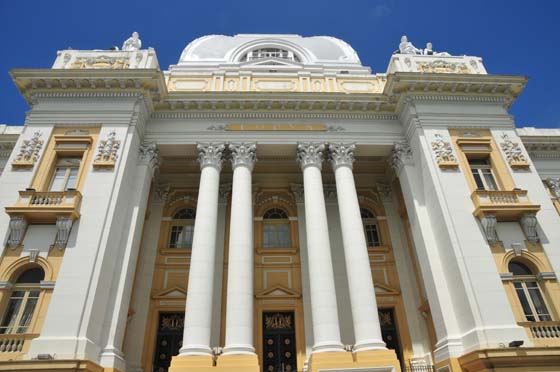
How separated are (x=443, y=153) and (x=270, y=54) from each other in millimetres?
15584

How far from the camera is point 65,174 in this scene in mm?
15375

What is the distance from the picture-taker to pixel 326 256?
47.9 ft

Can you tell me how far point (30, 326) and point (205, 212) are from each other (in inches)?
272

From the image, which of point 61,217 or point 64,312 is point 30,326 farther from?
point 61,217

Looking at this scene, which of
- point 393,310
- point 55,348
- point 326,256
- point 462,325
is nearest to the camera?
point 55,348

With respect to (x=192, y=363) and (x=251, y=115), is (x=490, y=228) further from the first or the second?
(x=192, y=363)

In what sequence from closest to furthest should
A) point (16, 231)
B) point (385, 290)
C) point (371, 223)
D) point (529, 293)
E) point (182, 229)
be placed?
point (16, 231)
point (529, 293)
point (385, 290)
point (182, 229)
point (371, 223)

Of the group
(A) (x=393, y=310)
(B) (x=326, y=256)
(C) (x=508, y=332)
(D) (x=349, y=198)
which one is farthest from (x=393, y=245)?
(C) (x=508, y=332)

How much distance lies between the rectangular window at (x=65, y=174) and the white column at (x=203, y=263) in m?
5.13

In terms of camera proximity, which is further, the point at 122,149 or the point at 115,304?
the point at 122,149

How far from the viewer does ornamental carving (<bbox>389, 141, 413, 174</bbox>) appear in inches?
685

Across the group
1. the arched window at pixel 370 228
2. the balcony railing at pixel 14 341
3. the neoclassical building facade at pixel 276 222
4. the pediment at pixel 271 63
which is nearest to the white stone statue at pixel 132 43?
the neoclassical building facade at pixel 276 222

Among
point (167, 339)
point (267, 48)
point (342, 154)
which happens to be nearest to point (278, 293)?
point (167, 339)

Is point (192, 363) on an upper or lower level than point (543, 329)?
lower
